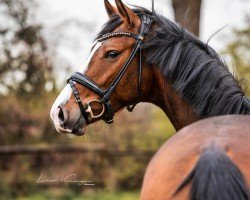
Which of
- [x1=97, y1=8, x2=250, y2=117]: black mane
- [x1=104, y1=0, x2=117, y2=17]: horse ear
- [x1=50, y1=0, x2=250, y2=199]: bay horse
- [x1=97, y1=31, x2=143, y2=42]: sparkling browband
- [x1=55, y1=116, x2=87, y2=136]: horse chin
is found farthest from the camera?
[x1=104, y1=0, x2=117, y2=17]: horse ear

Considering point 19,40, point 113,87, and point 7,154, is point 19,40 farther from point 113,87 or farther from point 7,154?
point 113,87

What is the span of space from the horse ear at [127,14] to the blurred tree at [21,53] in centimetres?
1011

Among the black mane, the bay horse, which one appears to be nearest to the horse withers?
the black mane

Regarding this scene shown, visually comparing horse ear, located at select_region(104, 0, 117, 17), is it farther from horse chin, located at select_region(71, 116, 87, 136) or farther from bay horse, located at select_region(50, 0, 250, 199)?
horse chin, located at select_region(71, 116, 87, 136)

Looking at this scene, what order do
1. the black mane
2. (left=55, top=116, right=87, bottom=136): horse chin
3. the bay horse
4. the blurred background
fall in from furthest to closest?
the blurred background, (left=55, top=116, right=87, bottom=136): horse chin, the bay horse, the black mane

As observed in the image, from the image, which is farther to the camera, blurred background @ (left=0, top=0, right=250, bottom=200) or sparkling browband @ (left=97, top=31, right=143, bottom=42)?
blurred background @ (left=0, top=0, right=250, bottom=200)

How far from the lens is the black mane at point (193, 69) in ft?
12.0

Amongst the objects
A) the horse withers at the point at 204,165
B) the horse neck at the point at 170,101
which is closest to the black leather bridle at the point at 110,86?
the horse neck at the point at 170,101

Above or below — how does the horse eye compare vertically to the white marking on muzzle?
above

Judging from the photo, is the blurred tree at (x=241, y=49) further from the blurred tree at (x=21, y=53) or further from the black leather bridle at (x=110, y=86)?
the black leather bridle at (x=110, y=86)

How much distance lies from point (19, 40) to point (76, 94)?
10.6 meters

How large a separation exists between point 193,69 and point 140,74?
1.48 feet

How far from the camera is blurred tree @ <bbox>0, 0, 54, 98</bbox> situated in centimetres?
1394

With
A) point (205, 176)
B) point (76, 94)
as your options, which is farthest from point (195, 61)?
point (205, 176)
